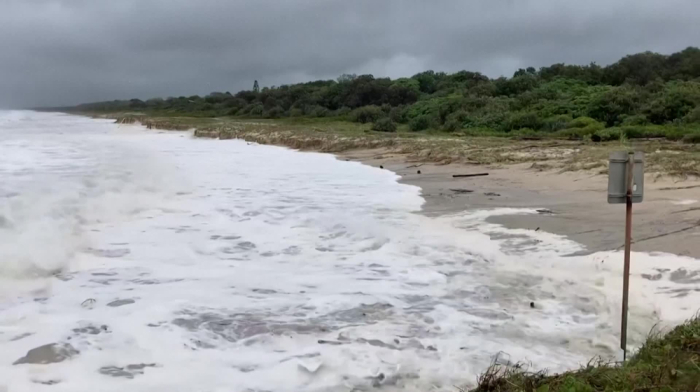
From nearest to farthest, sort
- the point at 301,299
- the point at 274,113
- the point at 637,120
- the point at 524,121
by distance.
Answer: the point at 301,299 < the point at 637,120 < the point at 524,121 < the point at 274,113

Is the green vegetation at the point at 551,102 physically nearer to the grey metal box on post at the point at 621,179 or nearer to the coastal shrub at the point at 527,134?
the coastal shrub at the point at 527,134

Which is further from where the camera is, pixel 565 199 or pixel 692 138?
pixel 692 138

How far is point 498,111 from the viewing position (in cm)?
3544

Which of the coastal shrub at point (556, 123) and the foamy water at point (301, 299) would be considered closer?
the foamy water at point (301, 299)

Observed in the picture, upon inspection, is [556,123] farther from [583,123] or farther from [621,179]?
[621,179]

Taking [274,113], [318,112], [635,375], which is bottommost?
[635,375]

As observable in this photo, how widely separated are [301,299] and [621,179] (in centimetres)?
300

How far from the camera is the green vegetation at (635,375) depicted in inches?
130

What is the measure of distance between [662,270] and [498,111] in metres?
30.5

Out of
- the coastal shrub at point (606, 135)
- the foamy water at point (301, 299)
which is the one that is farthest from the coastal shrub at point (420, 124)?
the foamy water at point (301, 299)

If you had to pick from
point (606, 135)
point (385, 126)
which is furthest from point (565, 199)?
point (385, 126)

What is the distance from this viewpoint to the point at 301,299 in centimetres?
571

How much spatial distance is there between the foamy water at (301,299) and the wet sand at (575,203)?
486mm

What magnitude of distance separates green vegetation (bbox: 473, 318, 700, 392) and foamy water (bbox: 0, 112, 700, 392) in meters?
0.41
